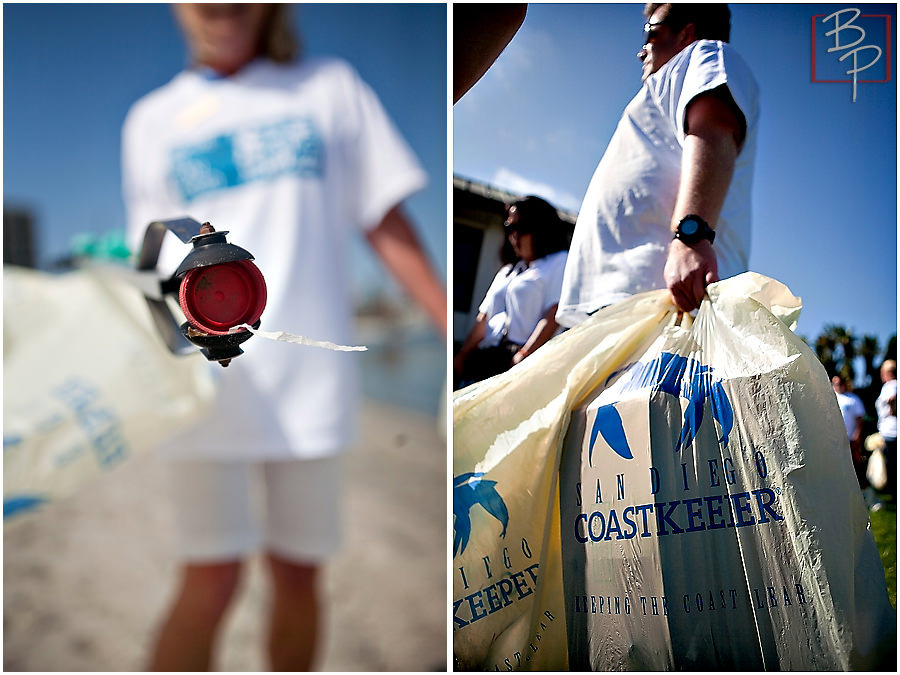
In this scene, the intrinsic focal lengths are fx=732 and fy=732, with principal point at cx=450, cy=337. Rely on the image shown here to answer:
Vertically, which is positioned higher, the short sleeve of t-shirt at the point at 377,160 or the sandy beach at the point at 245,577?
the short sleeve of t-shirt at the point at 377,160

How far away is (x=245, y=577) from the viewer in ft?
4.83

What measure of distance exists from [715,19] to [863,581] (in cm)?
107

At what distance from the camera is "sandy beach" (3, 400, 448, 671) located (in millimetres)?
1441

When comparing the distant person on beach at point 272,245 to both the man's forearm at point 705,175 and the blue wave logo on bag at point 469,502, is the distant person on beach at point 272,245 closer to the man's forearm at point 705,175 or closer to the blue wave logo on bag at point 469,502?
the blue wave logo on bag at point 469,502

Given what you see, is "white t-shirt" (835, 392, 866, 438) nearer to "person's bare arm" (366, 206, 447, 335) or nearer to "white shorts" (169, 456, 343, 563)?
"person's bare arm" (366, 206, 447, 335)

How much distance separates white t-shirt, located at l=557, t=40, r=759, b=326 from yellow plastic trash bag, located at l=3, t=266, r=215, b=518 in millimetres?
753

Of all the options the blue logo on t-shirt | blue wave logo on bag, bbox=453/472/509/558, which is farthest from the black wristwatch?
the blue logo on t-shirt

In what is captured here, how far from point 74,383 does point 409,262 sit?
2.11 ft

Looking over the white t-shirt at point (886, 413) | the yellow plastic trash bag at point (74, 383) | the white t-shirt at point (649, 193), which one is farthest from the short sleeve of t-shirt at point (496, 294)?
the white t-shirt at point (886, 413)

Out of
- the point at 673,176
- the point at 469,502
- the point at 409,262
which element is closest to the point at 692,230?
the point at 673,176

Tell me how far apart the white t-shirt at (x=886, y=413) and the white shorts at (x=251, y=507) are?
41.4 inches

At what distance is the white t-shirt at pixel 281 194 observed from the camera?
4.65 ft

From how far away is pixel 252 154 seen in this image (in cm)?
142

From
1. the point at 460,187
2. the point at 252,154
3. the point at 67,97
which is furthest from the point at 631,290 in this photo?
the point at 67,97
